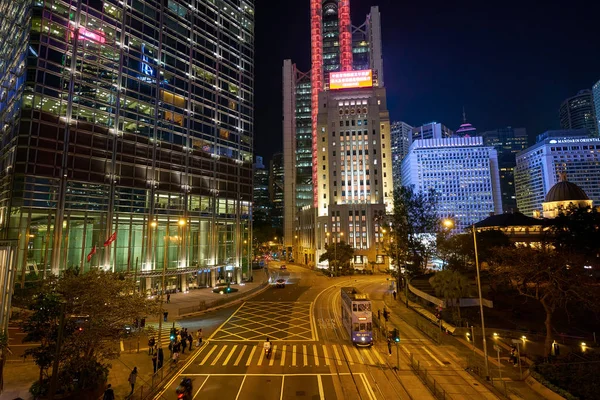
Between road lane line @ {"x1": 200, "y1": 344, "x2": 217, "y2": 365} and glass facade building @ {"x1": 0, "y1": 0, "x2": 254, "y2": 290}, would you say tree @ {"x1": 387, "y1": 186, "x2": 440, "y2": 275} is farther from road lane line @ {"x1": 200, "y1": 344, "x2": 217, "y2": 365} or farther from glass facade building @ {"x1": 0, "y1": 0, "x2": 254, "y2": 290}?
road lane line @ {"x1": 200, "y1": 344, "x2": 217, "y2": 365}

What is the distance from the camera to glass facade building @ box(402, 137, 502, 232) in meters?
163

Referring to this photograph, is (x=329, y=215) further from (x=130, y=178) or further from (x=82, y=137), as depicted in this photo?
(x=82, y=137)

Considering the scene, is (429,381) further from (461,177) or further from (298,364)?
(461,177)

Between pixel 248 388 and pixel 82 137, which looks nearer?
pixel 248 388

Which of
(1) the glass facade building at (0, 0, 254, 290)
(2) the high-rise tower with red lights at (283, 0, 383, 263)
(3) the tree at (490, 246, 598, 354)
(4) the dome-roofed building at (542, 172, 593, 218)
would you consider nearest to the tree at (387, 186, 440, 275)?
(3) the tree at (490, 246, 598, 354)

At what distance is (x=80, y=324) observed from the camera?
16.9 metres

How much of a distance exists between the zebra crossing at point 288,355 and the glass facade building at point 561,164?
617 ft

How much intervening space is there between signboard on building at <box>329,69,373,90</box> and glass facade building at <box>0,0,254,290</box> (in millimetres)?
47031

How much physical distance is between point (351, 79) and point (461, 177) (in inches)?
3746

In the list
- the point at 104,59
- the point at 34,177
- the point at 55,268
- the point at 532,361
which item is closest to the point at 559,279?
the point at 532,361

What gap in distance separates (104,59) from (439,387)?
5307 cm

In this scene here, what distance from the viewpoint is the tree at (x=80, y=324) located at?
1622cm

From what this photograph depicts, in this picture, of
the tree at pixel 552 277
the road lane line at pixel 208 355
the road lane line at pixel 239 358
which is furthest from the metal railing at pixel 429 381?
the road lane line at pixel 208 355

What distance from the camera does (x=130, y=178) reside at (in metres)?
46.8
